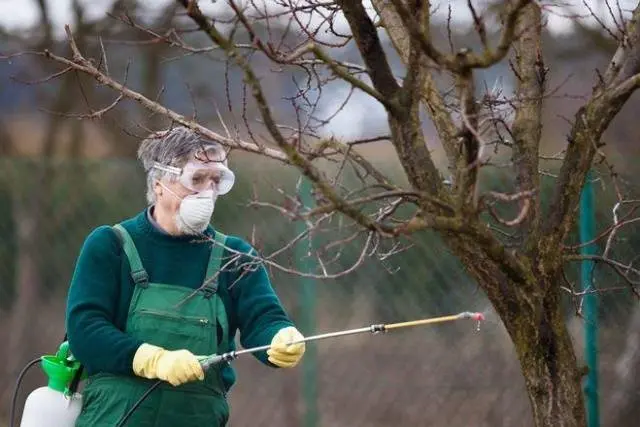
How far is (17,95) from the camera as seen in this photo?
763 cm

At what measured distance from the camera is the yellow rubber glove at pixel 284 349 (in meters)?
3.71

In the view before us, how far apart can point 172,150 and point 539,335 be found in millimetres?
1266

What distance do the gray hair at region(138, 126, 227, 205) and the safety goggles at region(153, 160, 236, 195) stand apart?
0.04 ft

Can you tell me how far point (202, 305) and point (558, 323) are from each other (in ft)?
3.50

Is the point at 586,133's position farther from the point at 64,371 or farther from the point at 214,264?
the point at 64,371

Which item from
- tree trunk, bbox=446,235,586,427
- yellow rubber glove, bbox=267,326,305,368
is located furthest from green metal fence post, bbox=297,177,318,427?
tree trunk, bbox=446,235,586,427

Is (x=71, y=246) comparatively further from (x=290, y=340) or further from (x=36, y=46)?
(x=290, y=340)

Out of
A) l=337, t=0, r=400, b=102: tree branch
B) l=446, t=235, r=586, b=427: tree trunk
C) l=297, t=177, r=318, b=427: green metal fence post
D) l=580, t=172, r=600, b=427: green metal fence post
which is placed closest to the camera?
l=337, t=0, r=400, b=102: tree branch

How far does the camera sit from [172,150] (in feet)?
12.5

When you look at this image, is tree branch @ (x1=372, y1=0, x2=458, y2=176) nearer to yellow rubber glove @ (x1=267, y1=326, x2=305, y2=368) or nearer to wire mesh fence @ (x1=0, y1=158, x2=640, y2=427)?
yellow rubber glove @ (x1=267, y1=326, x2=305, y2=368)

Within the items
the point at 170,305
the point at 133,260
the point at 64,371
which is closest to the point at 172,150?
the point at 133,260

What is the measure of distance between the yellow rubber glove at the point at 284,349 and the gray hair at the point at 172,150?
57cm

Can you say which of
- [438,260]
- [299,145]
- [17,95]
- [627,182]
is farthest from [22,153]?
[299,145]

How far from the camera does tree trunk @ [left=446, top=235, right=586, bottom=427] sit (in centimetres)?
334
